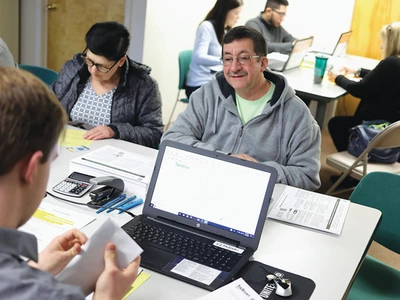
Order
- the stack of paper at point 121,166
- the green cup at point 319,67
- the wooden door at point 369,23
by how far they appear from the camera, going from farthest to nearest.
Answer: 1. the wooden door at point 369,23
2. the green cup at point 319,67
3. the stack of paper at point 121,166

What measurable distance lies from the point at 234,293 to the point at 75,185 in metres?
0.75

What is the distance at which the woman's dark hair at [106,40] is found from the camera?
7.48ft

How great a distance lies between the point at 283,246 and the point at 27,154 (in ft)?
3.12

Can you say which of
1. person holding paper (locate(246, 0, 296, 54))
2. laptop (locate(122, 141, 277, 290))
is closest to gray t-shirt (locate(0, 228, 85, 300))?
laptop (locate(122, 141, 277, 290))

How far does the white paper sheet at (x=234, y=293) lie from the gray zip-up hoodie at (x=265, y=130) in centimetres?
77

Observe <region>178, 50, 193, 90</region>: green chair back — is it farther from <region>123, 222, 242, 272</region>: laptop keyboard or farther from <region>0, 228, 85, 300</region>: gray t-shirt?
<region>0, 228, 85, 300</region>: gray t-shirt

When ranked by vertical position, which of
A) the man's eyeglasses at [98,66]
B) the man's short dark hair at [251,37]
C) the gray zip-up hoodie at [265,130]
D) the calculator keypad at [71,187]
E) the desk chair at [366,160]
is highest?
the man's short dark hair at [251,37]

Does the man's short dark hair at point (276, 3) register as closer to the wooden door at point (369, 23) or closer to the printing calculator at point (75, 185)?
the wooden door at point (369, 23)

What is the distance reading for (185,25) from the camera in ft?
15.5

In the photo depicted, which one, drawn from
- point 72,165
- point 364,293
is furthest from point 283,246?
point 72,165

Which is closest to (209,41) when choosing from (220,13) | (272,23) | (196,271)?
(220,13)

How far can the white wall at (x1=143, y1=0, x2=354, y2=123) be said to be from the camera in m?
4.31

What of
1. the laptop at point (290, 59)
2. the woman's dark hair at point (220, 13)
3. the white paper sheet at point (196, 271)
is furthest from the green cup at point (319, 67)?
the white paper sheet at point (196, 271)

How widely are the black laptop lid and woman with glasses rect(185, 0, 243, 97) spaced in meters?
2.63
